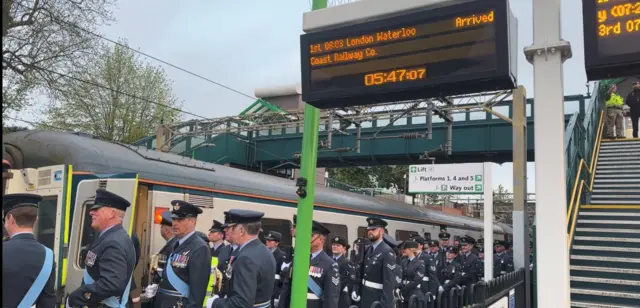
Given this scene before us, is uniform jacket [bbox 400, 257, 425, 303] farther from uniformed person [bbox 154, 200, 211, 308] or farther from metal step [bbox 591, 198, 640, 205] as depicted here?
uniformed person [bbox 154, 200, 211, 308]

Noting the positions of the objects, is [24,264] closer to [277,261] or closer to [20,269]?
[20,269]

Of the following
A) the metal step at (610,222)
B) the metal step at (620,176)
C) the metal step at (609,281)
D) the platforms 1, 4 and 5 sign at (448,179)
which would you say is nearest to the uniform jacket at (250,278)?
the metal step at (609,281)

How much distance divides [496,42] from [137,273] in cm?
520

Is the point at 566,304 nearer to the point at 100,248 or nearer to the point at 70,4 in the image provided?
the point at 100,248

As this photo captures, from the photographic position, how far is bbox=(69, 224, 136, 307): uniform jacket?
13.0 feet

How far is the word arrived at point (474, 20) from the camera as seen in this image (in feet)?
13.0

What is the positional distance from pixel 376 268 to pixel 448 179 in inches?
234

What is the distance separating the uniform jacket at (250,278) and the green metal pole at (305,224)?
0.67 ft

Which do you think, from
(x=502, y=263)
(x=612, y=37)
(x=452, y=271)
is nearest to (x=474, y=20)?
(x=612, y=37)

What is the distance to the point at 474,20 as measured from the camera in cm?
401

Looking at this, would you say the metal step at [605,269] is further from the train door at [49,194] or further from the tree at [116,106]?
the tree at [116,106]

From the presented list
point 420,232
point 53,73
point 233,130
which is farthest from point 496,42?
point 53,73

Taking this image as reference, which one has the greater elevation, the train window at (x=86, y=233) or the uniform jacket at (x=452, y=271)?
the train window at (x=86, y=233)

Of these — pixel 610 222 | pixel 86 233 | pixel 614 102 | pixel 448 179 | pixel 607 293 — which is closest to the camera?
pixel 86 233
